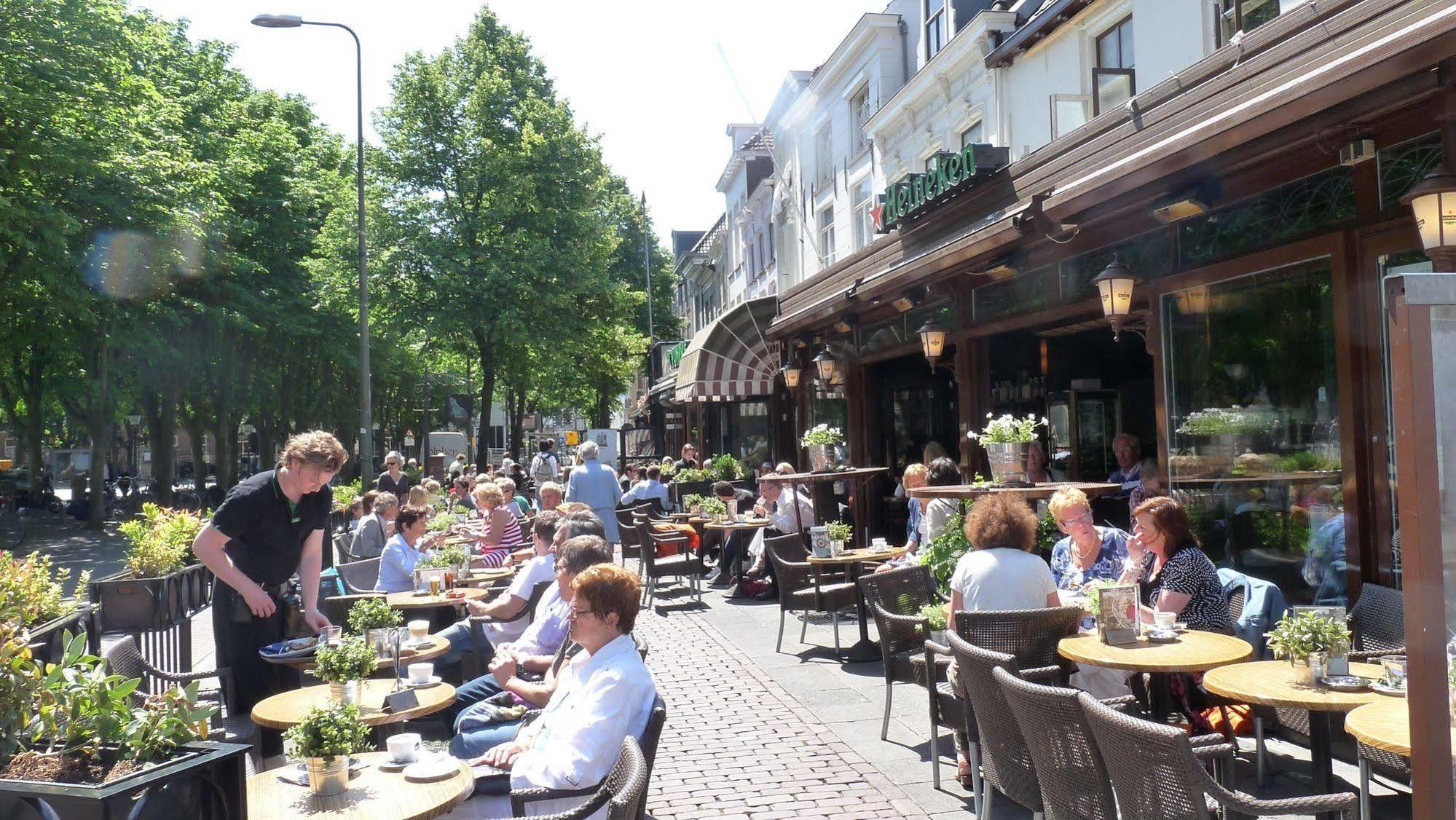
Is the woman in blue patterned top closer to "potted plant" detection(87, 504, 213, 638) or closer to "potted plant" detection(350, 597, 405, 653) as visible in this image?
"potted plant" detection(350, 597, 405, 653)

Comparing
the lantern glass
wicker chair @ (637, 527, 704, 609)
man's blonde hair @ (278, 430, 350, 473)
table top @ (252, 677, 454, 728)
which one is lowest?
wicker chair @ (637, 527, 704, 609)

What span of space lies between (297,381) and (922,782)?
3421 cm

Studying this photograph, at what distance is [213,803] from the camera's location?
291 centimetres

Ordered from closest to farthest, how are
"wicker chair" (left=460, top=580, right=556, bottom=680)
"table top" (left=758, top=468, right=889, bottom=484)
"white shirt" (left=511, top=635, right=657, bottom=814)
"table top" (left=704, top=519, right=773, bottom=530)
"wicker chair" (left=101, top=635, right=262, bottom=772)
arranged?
"white shirt" (left=511, top=635, right=657, bottom=814), "wicker chair" (left=101, top=635, right=262, bottom=772), "wicker chair" (left=460, top=580, right=556, bottom=680), "table top" (left=758, top=468, right=889, bottom=484), "table top" (left=704, top=519, right=773, bottom=530)

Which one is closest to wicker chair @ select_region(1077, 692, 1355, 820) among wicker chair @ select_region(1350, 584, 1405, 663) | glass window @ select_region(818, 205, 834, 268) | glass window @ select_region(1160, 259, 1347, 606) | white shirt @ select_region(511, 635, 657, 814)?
white shirt @ select_region(511, 635, 657, 814)

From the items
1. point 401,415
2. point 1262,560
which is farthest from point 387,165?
point 401,415

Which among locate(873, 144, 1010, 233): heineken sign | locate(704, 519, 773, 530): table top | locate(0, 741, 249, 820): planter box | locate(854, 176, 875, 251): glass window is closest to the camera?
locate(0, 741, 249, 820): planter box

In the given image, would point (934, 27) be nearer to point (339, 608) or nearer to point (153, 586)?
point (153, 586)

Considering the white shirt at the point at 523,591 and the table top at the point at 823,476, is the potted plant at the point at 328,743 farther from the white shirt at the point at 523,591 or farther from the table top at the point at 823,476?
the table top at the point at 823,476

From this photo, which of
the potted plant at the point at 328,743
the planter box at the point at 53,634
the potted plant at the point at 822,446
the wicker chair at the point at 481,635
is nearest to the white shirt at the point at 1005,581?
the wicker chair at the point at 481,635

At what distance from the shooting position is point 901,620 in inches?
253

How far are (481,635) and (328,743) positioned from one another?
3.51 m

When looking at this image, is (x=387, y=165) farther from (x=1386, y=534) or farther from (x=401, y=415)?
(x=401, y=415)

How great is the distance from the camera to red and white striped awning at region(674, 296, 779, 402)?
18812 mm
